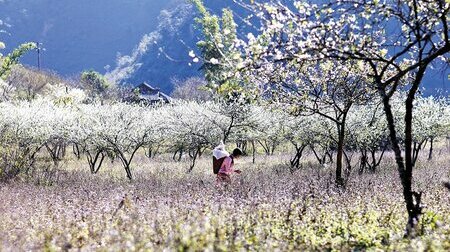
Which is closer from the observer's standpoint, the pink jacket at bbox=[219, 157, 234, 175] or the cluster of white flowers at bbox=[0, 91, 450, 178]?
the pink jacket at bbox=[219, 157, 234, 175]

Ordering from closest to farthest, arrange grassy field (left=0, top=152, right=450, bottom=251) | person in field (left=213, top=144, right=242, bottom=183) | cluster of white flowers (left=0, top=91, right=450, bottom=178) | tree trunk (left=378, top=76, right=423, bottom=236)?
grassy field (left=0, top=152, right=450, bottom=251) → tree trunk (left=378, top=76, right=423, bottom=236) → person in field (left=213, top=144, right=242, bottom=183) → cluster of white flowers (left=0, top=91, right=450, bottom=178)

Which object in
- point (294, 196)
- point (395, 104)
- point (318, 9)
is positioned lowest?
point (294, 196)

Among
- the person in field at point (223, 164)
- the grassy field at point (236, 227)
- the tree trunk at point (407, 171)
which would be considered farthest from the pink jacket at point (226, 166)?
the tree trunk at point (407, 171)

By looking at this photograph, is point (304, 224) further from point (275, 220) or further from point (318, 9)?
point (318, 9)

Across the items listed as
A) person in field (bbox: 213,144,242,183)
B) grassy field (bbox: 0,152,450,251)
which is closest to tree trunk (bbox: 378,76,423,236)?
grassy field (bbox: 0,152,450,251)

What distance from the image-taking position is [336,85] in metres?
13.6

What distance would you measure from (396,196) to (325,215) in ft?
10.0

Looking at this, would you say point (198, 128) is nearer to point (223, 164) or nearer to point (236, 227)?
point (223, 164)

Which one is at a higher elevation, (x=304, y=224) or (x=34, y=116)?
(x=34, y=116)

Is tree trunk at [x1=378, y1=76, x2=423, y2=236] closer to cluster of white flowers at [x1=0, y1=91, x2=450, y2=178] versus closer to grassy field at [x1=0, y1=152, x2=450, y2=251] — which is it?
grassy field at [x1=0, y1=152, x2=450, y2=251]

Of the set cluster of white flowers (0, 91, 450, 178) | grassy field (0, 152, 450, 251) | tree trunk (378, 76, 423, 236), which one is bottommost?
grassy field (0, 152, 450, 251)

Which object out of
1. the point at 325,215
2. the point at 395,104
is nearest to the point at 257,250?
the point at 325,215

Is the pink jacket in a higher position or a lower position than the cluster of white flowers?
lower

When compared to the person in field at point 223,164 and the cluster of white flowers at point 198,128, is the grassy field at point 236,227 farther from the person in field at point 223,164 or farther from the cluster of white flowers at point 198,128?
the cluster of white flowers at point 198,128
